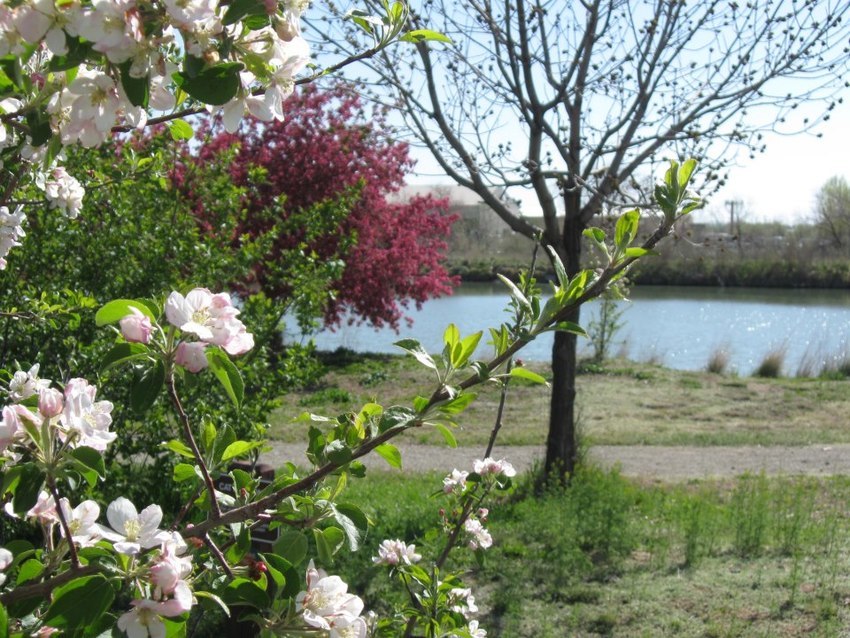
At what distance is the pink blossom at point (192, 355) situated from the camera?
3.27ft

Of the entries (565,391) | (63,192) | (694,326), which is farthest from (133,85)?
(694,326)

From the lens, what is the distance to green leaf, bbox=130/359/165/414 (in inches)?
40.3

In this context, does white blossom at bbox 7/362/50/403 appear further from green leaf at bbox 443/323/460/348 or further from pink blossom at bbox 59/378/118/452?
green leaf at bbox 443/323/460/348

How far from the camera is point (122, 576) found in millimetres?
955

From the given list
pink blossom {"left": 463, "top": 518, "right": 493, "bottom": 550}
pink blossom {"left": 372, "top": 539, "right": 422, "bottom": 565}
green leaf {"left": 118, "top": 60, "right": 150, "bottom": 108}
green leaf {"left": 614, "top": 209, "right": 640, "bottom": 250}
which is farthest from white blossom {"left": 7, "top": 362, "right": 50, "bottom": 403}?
pink blossom {"left": 463, "top": 518, "right": 493, "bottom": 550}

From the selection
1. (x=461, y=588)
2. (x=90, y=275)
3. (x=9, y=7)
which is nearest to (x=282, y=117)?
(x=9, y=7)

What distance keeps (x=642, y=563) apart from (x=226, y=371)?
458cm

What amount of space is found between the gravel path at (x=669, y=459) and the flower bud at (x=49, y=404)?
7214 millimetres

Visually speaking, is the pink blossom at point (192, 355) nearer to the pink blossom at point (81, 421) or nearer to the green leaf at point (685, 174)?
the pink blossom at point (81, 421)

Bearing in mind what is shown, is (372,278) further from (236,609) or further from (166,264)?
(236,609)

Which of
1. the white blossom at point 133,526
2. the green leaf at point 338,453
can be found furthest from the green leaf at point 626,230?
the white blossom at point 133,526

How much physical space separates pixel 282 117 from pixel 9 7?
0.35 metres

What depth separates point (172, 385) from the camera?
42.1 inches

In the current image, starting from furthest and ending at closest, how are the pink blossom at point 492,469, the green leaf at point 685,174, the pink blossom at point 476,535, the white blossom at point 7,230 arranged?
the pink blossom at point 476,535 < the pink blossom at point 492,469 < the white blossom at point 7,230 < the green leaf at point 685,174
